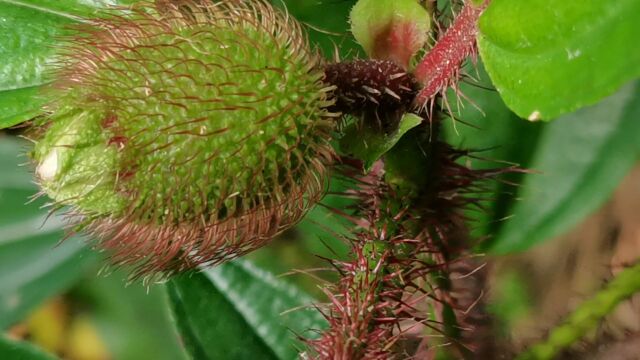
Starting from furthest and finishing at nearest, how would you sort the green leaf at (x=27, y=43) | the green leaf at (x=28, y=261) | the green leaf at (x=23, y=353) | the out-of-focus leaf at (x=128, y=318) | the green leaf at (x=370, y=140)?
the out-of-focus leaf at (x=128, y=318)
the green leaf at (x=28, y=261)
the green leaf at (x=23, y=353)
the green leaf at (x=27, y=43)
the green leaf at (x=370, y=140)

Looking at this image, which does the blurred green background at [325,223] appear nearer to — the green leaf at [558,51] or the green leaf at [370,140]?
the green leaf at [370,140]

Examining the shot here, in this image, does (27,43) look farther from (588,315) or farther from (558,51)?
(588,315)

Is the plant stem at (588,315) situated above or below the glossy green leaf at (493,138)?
below

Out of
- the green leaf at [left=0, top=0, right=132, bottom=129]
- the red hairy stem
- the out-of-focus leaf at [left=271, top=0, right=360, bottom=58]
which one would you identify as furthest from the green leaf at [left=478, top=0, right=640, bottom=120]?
the green leaf at [left=0, top=0, right=132, bottom=129]

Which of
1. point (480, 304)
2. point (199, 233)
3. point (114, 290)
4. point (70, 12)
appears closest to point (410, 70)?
point (199, 233)

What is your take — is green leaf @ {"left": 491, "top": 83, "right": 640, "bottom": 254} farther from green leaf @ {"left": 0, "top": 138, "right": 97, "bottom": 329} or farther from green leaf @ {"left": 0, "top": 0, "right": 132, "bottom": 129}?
green leaf @ {"left": 0, "top": 138, "right": 97, "bottom": 329}

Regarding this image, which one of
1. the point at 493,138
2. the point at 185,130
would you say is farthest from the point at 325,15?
the point at 185,130

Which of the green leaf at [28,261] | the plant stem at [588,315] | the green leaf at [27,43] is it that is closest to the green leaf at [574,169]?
the plant stem at [588,315]
